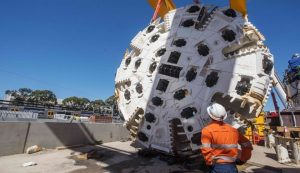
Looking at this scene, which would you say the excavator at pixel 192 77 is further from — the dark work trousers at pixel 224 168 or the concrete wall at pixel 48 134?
the concrete wall at pixel 48 134

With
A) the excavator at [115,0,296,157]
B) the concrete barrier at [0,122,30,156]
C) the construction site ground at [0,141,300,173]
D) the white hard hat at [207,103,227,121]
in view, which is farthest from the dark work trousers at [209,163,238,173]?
the concrete barrier at [0,122,30,156]

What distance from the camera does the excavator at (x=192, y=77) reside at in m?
7.15

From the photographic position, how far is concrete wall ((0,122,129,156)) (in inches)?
351

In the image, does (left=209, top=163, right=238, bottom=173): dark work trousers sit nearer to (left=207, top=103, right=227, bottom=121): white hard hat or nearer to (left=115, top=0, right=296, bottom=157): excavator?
(left=207, top=103, right=227, bottom=121): white hard hat

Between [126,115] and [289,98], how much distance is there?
32.0 ft

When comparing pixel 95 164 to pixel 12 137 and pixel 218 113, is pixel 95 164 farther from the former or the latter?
pixel 218 113

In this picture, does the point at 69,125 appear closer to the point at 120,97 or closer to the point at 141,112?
the point at 120,97

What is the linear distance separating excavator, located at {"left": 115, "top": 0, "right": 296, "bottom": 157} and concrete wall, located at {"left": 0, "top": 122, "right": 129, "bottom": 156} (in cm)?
389

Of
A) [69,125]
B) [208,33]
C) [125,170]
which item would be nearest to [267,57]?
[208,33]

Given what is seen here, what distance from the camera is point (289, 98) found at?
13.5 m

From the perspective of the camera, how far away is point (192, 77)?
751 centimetres

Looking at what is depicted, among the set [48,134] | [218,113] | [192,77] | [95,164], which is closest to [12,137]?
[48,134]

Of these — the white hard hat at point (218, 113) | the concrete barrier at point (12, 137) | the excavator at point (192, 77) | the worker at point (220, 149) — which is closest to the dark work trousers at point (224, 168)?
the worker at point (220, 149)

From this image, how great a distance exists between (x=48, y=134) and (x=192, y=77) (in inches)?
265
